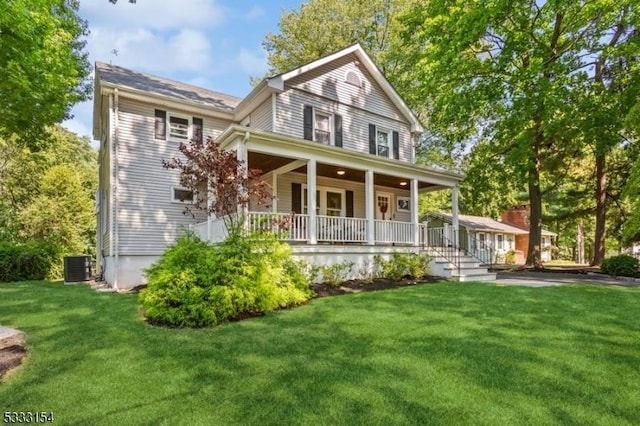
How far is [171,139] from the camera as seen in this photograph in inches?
497

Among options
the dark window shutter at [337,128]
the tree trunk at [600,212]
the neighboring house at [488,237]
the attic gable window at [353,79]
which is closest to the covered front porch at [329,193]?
the dark window shutter at [337,128]

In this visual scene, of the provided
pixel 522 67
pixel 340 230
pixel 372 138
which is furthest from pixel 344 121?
pixel 522 67

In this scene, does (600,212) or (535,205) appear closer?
(600,212)

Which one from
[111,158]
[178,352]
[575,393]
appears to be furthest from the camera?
[111,158]

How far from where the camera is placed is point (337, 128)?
560 inches

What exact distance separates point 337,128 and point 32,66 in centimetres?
914

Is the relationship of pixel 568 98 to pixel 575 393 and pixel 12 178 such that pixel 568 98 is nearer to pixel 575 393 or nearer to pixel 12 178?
pixel 575 393

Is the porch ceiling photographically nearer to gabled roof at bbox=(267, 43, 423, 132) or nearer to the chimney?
gabled roof at bbox=(267, 43, 423, 132)

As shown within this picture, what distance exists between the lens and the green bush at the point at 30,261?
14758 millimetres

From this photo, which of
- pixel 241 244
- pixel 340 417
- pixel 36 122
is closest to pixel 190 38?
pixel 36 122

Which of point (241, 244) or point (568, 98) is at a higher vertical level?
point (568, 98)

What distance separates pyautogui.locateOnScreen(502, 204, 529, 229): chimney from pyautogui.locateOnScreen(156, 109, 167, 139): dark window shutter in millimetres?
31053

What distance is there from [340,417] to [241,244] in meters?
4.70

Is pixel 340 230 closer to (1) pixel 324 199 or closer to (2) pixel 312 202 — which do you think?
(2) pixel 312 202
